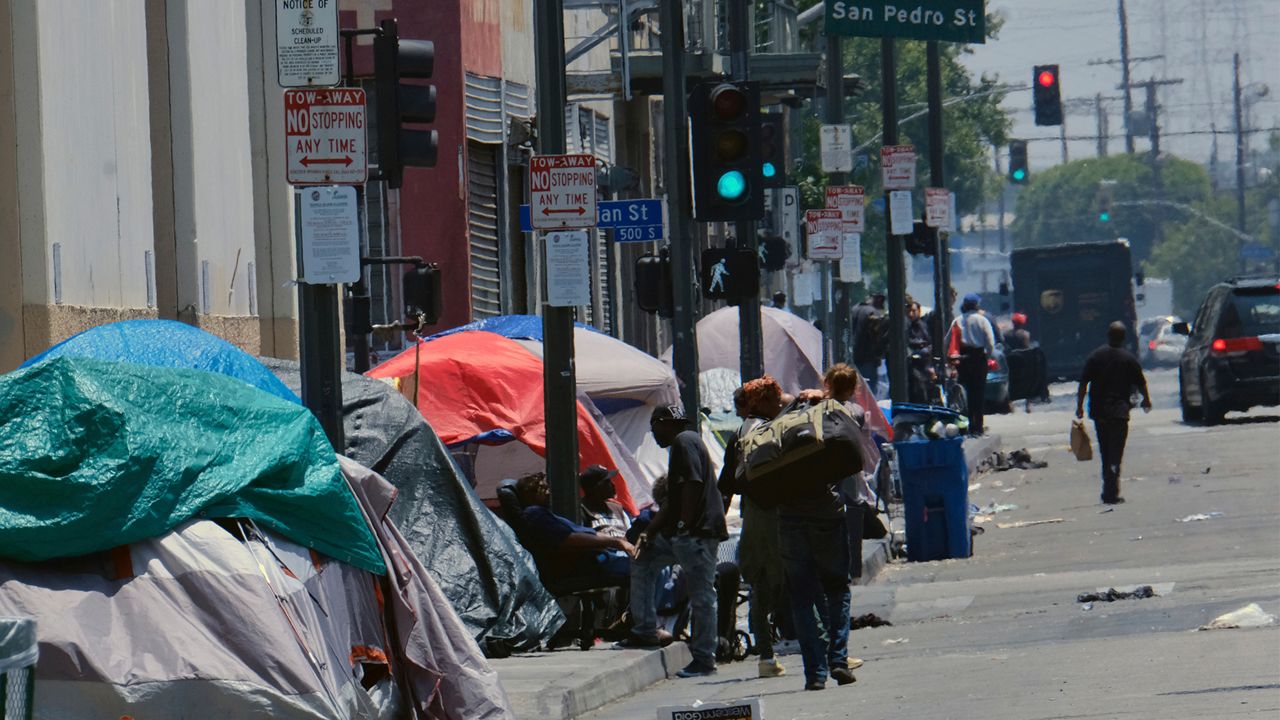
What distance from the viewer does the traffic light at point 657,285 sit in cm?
2053

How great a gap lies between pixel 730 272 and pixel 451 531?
6.06 m

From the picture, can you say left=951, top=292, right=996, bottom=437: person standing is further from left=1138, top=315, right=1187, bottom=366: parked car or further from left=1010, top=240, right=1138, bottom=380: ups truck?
left=1138, top=315, right=1187, bottom=366: parked car

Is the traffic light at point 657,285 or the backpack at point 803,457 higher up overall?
the traffic light at point 657,285

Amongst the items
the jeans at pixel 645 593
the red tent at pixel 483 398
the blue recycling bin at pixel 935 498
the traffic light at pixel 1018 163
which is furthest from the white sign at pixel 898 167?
the traffic light at pixel 1018 163

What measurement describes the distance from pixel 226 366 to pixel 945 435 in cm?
1085

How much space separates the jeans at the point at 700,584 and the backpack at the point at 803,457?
1.05m

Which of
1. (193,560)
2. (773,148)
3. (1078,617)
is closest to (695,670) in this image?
(1078,617)

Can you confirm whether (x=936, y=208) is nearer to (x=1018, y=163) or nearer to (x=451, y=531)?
(x=1018, y=163)

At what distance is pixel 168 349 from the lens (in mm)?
12000

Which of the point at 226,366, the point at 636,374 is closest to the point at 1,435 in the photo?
the point at 226,366

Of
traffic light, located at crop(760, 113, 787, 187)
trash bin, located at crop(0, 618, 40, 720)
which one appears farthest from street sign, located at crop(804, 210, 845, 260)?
trash bin, located at crop(0, 618, 40, 720)

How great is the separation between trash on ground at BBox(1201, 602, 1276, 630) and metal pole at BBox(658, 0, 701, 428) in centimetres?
640

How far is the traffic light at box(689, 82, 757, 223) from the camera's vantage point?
1911cm

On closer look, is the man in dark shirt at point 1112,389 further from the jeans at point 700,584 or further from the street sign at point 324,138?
the street sign at point 324,138
